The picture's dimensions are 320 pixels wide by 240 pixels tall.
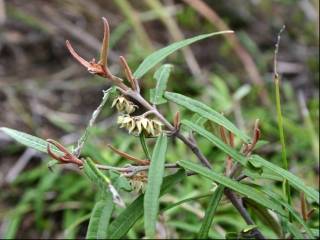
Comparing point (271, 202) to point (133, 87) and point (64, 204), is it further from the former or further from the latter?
point (64, 204)

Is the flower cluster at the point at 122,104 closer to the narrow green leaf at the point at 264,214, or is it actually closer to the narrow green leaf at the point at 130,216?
the narrow green leaf at the point at 130,216

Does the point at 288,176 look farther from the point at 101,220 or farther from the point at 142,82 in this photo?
the point at 142,82

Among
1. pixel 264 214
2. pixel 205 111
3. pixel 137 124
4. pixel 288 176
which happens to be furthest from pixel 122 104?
pixel 264 214

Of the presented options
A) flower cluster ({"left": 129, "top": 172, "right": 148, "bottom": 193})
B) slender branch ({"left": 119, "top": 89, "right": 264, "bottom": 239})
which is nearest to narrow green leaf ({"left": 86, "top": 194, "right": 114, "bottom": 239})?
flower cluster ({"left": 129, "top": 172, "right": 148, "bottom": 193})

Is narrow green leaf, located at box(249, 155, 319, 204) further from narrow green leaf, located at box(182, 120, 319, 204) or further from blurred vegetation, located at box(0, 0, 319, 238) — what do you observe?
blurred vegetation, located at box(0, 0, 319, 238)

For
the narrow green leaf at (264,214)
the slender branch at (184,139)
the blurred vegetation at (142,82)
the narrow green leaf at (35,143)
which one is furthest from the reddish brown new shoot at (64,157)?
the blurred vegetation at (142,82)

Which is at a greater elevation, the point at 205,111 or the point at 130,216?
the point at 205,111

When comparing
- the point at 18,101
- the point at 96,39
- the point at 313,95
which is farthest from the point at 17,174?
the point at 313,95
